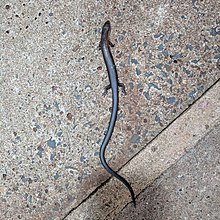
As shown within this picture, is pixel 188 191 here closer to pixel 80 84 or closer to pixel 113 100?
pixel 113 100

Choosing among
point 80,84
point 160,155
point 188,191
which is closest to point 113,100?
point 80,84

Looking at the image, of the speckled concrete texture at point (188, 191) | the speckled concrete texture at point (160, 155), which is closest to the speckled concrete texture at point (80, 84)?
the speckled concrete texture at point (160, 155)

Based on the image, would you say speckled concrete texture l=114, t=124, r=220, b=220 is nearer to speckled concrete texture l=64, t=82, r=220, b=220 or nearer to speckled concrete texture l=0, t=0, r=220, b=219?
Answer: speckled concrete texture l=64, t=82, r=220, b=220

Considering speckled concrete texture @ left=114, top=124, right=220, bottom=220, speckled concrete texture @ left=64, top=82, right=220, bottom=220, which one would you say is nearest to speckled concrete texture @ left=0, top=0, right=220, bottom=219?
speckled concrete texture @ left=64, top=82, right=220, bottom=220

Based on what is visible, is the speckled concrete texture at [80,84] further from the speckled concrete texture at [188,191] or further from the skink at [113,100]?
the speckled concrete texture at [188,191]

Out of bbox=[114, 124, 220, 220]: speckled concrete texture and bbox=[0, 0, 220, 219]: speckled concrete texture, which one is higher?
bbox=[0, 0, 220, 219]: speckled concrete texture

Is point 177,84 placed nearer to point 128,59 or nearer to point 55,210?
point 128,59
